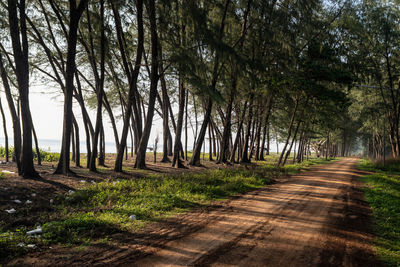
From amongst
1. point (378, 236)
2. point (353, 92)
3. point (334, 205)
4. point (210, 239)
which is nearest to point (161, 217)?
point (210, 239)

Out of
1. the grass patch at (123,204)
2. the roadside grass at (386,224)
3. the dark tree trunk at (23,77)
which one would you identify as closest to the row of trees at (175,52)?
the dark tree trunk at (23,77)

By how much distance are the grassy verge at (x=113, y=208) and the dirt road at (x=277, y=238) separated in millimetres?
1307

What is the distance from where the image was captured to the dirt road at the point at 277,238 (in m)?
4.14

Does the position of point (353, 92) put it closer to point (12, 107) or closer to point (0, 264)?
point (12, 107)

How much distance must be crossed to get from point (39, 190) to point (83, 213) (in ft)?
11.7

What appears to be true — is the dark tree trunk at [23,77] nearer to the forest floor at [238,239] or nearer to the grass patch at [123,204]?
the forest floor at [238,239]

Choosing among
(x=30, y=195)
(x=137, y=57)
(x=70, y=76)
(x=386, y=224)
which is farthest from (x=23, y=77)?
(x=386, y=224)

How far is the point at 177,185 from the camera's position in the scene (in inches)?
388

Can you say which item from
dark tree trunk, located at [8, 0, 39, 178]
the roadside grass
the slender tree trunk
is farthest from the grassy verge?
the slender tree trunk

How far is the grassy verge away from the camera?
4.65 m

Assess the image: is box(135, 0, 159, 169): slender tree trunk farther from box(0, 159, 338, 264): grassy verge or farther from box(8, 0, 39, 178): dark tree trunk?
box(8, 0, 39, 178): dark tree trunk

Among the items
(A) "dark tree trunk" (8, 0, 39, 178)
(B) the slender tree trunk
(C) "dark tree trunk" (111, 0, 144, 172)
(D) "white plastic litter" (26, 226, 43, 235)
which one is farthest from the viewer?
(B) the slender tree trunk

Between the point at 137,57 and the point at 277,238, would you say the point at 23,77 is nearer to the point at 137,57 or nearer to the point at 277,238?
the point at 137,57

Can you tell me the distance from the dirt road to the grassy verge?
1307mm
